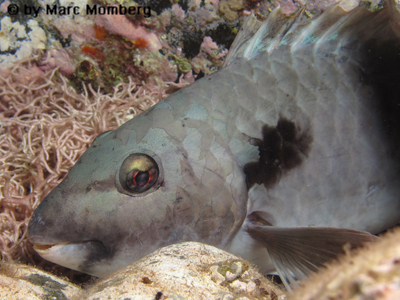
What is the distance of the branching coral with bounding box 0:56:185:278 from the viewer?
2.75 metres

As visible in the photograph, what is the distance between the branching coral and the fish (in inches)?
41.0

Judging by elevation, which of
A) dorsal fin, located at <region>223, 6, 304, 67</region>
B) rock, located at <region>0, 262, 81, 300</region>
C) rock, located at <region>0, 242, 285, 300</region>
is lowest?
rock, located at <region>0, 262, 81, 300</region>

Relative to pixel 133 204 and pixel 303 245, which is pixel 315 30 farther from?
pixel 133 204

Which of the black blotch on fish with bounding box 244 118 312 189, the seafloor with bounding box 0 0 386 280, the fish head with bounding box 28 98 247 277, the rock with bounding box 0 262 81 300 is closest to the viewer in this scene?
the rock with bounding box 0 262 81 300

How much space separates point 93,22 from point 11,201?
2.37 metres

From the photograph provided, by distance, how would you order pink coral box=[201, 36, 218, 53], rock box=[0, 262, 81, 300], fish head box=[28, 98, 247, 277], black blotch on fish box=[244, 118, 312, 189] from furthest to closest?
pink coral box=[201, 36, 218, 53], black blotch on fish box=[244, 118, 312, 189], fish head box=[28, 98, 247, 277], rock box=[0, 262, 81, 300]

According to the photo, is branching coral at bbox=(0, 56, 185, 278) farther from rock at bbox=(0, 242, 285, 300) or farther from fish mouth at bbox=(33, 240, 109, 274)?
rock at bbox=(0, 242, 285, 300)

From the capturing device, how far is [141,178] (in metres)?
1.91

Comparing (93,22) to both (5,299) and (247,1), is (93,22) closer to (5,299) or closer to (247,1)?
(247,1)

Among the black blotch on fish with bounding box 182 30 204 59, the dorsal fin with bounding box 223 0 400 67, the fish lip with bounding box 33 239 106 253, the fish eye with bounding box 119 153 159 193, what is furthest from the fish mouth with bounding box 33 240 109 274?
the black blotch on fish with bounding box 182 30 204 59

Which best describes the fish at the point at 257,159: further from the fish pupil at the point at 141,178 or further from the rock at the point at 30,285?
the rock at the point at 30,285

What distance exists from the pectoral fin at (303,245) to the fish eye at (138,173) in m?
0.92

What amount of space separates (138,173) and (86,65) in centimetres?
246

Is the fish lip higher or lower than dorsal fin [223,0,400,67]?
lower
